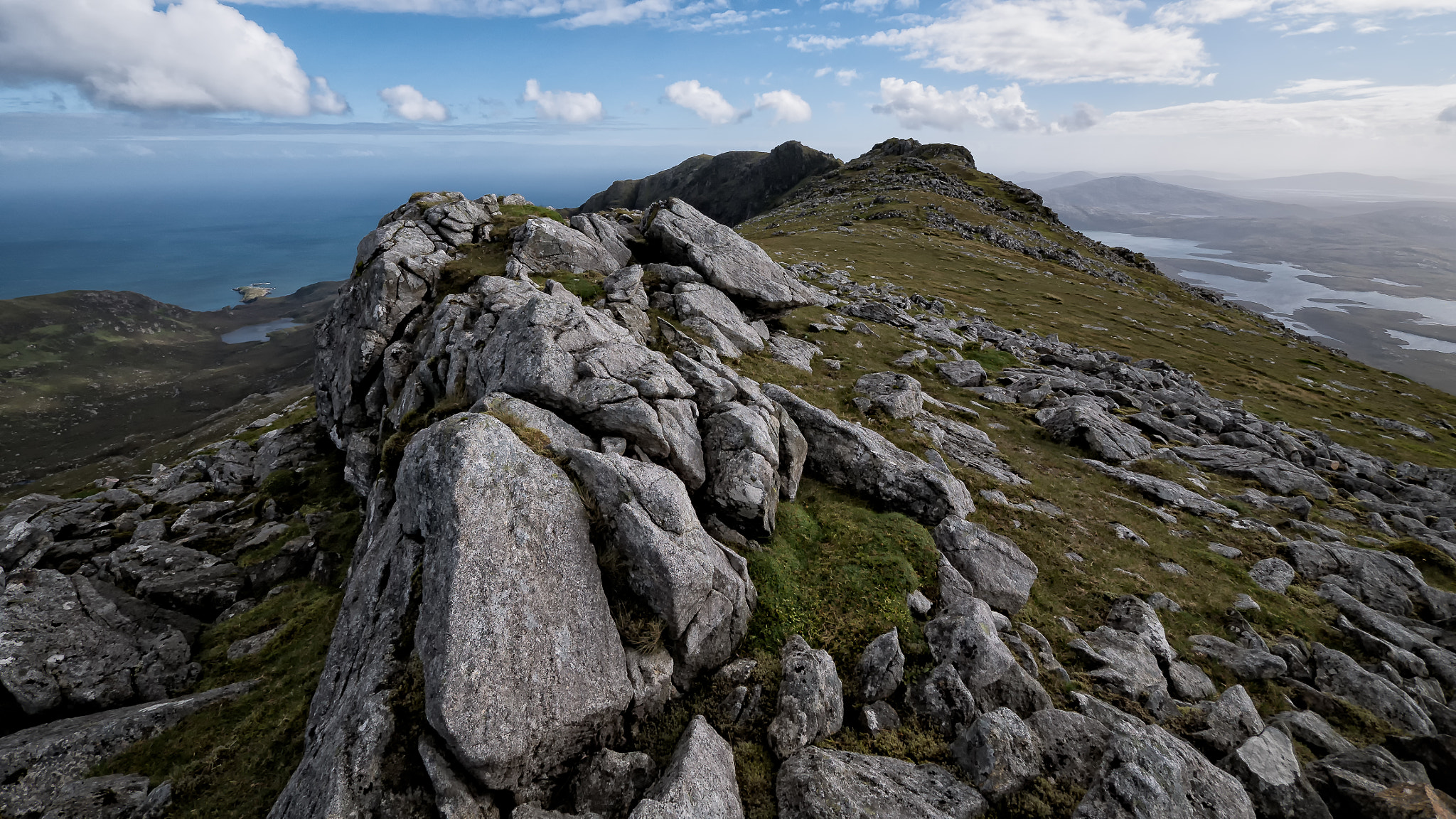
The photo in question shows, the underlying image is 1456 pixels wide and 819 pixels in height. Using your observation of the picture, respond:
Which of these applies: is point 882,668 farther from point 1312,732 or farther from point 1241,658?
point 1241,658

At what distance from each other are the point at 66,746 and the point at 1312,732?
1389 inches

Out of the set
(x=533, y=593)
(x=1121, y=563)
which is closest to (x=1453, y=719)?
(x=1121, y=563)

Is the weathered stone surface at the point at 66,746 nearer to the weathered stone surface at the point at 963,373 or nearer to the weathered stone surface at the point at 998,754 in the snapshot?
the weathered stone surface at the point at 998,754

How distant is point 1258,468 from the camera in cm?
3247

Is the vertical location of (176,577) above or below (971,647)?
below

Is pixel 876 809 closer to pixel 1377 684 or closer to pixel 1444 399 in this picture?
pixel 1377 684

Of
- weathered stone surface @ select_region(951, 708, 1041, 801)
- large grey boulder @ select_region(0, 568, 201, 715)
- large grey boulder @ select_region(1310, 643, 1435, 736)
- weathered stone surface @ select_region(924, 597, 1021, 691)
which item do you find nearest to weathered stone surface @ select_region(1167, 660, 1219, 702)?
large grey boulder @ select_region(1310, 643, 1435, 736)

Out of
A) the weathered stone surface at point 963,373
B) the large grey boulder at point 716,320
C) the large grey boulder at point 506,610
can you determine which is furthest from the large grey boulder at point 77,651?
the weathered stone surface at point 963,373

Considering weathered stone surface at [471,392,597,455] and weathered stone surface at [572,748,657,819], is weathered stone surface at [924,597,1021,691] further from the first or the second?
weathered stone surface at [471,392,597,455]

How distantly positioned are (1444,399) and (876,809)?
315ft

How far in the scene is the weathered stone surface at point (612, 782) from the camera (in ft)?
37.1

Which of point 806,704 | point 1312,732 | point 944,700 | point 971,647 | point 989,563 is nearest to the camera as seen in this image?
point 806,704

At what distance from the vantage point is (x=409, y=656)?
12164 mm

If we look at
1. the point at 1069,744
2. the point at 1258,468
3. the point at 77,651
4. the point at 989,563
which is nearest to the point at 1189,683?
the point at 989,563
